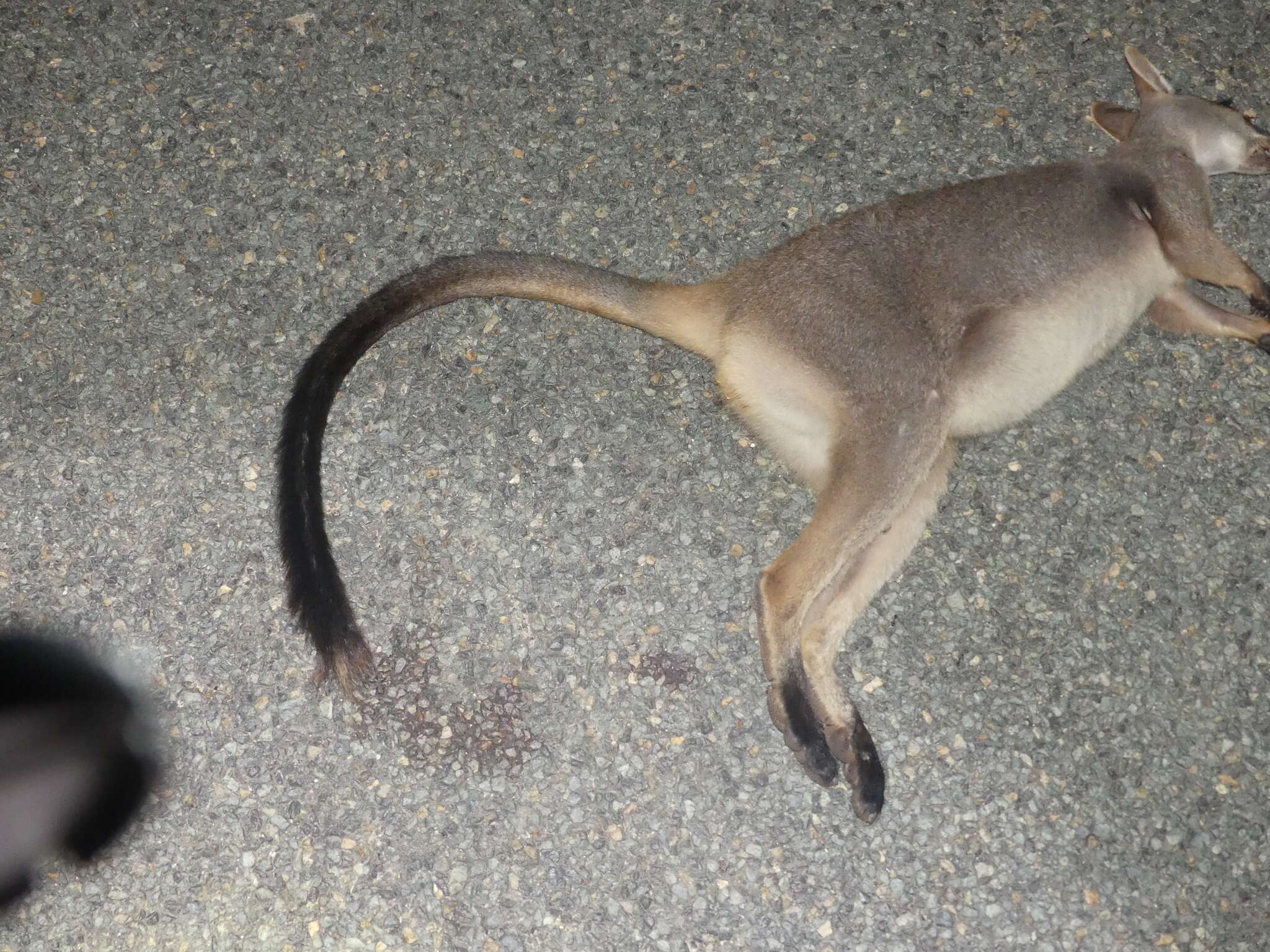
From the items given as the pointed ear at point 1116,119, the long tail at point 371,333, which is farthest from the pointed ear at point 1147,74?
the long tail at point 371,333

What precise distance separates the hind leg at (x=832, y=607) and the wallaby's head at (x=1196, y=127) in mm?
1654

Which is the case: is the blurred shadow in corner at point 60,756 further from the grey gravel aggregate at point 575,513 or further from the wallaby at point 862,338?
the wallaby at point 862,338

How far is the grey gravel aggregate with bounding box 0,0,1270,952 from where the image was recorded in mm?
3090

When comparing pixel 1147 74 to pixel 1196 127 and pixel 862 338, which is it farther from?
pixel 862 338

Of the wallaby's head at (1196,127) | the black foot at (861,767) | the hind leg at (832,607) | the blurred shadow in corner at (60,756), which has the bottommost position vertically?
the blurred shadow in corner at (60,756)

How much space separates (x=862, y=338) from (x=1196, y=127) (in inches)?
70.5

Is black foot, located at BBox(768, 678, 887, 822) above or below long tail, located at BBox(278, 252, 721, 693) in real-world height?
below

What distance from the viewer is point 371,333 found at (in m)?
3.42

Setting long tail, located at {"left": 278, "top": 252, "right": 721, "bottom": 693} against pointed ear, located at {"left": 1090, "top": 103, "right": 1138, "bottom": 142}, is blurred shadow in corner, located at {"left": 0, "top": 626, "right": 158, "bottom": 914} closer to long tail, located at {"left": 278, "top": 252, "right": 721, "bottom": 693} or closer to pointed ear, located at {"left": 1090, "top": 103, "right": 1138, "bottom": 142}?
long tail, located at {"left": 278, "top": 252, "right": 721, "bottom": 693}

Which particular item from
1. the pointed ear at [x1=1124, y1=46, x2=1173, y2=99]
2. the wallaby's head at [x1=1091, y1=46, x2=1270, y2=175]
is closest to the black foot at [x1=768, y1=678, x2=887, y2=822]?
the wallaby's head at [x1=1091, y1=46, x2=1270, y2=175]

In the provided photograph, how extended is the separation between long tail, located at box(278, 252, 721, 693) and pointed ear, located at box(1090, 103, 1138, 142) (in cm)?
186

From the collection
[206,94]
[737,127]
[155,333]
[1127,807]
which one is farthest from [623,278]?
[1127,807]

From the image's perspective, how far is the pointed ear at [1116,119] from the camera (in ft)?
12.8

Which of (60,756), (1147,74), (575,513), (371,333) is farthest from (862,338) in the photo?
(60,756)
